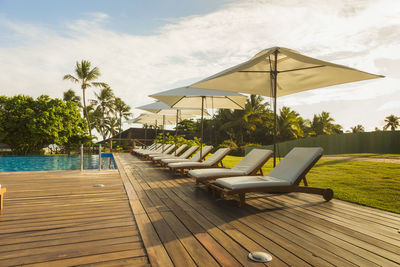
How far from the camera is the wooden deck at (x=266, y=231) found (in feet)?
6.75

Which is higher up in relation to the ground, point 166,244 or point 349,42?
point 349,42

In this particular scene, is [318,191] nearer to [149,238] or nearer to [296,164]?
[296,164]

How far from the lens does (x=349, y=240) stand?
2.44 meters

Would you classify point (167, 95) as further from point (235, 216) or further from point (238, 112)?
point (238, 112)

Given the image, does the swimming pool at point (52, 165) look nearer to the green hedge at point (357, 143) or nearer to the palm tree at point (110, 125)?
the green hedge at point (357, 143)

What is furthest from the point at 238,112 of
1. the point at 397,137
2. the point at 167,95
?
the point at 167,95

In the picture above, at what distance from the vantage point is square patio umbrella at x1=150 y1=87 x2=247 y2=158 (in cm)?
669

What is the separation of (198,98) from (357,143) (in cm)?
1583

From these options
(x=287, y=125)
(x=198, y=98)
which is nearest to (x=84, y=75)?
(x=287, y=125)

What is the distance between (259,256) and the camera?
2.03 meters

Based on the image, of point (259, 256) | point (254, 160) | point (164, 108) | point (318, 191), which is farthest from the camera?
point (164, 108)

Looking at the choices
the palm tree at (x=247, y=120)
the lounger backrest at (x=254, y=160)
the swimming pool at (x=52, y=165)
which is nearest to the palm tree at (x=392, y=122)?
the palm tree at (x=247, y=120)

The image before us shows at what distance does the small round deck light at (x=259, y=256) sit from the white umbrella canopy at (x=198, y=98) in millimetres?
4870

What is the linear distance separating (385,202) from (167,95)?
16.1 ft
